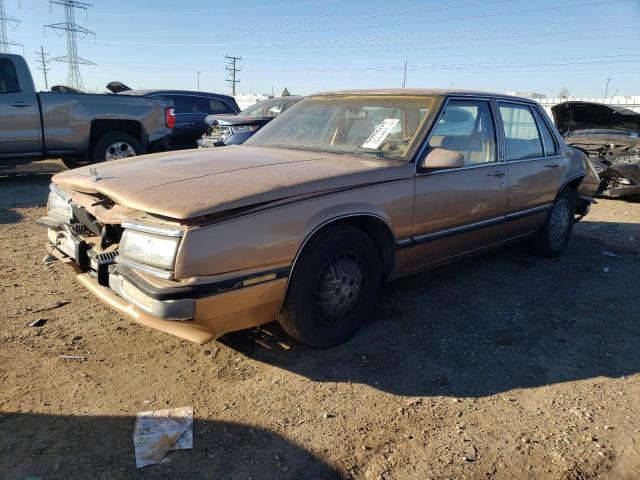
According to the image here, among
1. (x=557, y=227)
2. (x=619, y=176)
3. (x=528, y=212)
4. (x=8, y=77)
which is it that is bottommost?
(x=557, y=227)

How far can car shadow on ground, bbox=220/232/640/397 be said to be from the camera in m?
3.05

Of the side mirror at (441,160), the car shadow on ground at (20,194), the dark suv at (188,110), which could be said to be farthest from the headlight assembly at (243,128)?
the side mirror at (441,160)

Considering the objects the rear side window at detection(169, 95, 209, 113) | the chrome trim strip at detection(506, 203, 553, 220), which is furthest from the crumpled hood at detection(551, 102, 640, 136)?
the rear side window at detection(169, 95, 209, 113)

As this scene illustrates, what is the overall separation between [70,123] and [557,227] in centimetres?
767

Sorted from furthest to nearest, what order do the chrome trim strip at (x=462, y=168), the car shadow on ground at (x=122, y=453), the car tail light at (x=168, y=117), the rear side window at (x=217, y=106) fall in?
the rear side window at (x=217, y=106) → the car tail light at (x=168, y=117) → the chrome trim strip at (x=462, y=168) → the car shadow on ground at (x=122, y=453)

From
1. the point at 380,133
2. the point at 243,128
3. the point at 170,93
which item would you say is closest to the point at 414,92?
the point at 380,133

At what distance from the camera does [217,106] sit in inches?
499

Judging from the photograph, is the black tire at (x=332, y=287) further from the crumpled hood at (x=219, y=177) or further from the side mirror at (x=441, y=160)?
the side mirror at (x=441, y=160)

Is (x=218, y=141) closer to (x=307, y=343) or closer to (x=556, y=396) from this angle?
(x=307, y=343)

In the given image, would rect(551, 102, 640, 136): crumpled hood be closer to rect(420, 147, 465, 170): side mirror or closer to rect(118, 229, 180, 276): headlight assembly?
rect(420, 147, 465, 170): side mirror

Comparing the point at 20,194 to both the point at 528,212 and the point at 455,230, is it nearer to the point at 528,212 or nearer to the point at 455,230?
the point at 455,230

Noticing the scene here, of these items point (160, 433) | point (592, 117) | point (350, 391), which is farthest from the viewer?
point (592, 117)

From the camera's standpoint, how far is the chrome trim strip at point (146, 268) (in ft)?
8.14

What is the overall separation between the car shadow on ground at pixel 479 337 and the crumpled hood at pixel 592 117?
5.47m
